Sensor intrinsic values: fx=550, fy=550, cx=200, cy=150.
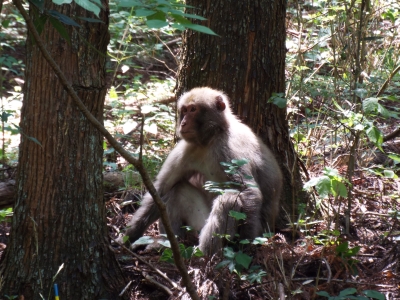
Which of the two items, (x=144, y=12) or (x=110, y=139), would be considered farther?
(x=110, y=139)

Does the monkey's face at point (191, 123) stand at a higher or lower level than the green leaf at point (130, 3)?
lower

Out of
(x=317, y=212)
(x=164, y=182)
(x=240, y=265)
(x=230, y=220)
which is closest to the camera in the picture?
(x=240, y=265)

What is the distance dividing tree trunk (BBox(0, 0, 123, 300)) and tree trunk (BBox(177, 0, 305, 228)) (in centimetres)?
219

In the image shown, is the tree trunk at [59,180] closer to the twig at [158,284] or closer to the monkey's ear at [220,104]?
the twig at [158,284]

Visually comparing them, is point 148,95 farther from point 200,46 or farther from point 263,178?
point 263,178

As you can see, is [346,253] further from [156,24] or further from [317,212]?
[156,24]

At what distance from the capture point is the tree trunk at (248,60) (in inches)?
229

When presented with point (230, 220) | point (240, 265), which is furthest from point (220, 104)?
point (240, 265)

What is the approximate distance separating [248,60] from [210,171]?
4.10ft

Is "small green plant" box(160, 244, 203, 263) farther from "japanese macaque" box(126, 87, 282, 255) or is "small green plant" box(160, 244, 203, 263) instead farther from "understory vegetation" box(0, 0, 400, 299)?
"japanese macaque" box(126, 87, 282, 255)

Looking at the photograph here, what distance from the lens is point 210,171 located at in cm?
570

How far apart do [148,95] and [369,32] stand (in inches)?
146

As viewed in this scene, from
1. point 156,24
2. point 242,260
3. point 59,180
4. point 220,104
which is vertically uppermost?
point 156,24

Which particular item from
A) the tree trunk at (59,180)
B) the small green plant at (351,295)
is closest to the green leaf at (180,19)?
the tree trunk at (59,180)
